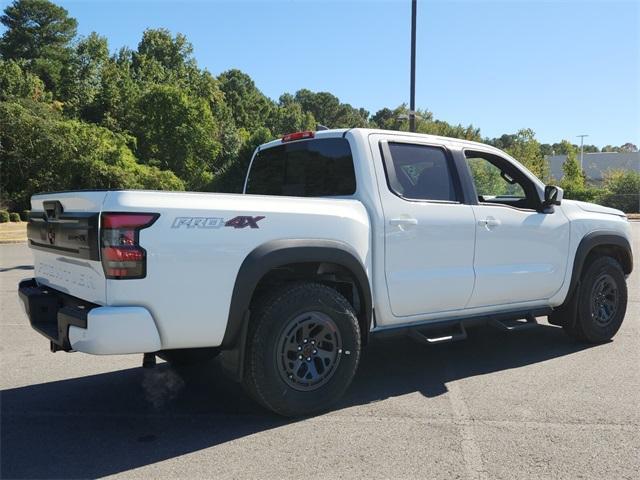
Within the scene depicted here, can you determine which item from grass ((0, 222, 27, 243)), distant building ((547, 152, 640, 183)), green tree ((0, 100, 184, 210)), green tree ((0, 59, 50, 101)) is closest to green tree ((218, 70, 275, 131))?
green tree ((0, 59, 50, 101))

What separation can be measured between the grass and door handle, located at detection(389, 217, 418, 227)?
18.4 metres

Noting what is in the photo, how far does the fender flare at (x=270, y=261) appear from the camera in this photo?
3576 millimetres

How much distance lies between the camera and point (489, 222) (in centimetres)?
484

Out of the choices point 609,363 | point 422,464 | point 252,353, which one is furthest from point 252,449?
point 609,363

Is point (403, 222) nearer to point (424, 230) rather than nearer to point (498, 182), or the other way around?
point (424, 230)

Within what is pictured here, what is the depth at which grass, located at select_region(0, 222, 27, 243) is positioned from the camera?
63.9 feet

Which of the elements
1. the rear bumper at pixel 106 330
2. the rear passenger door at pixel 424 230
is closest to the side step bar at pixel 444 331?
the rear passenger door at pixel 424 230

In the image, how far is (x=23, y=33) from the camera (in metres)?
69.9

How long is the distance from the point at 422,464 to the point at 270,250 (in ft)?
5.13

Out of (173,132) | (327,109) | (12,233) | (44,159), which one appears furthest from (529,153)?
(327,109)

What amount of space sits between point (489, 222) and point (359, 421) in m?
2.04

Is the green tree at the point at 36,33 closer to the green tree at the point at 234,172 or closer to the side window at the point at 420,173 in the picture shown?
the green tree at the point at 234,172

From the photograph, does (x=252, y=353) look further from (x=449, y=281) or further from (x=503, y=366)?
(x=503, y=366)

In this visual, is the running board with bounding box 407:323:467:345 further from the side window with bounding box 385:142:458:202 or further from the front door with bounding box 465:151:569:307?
the side window with bounding box 385:142:458:202
